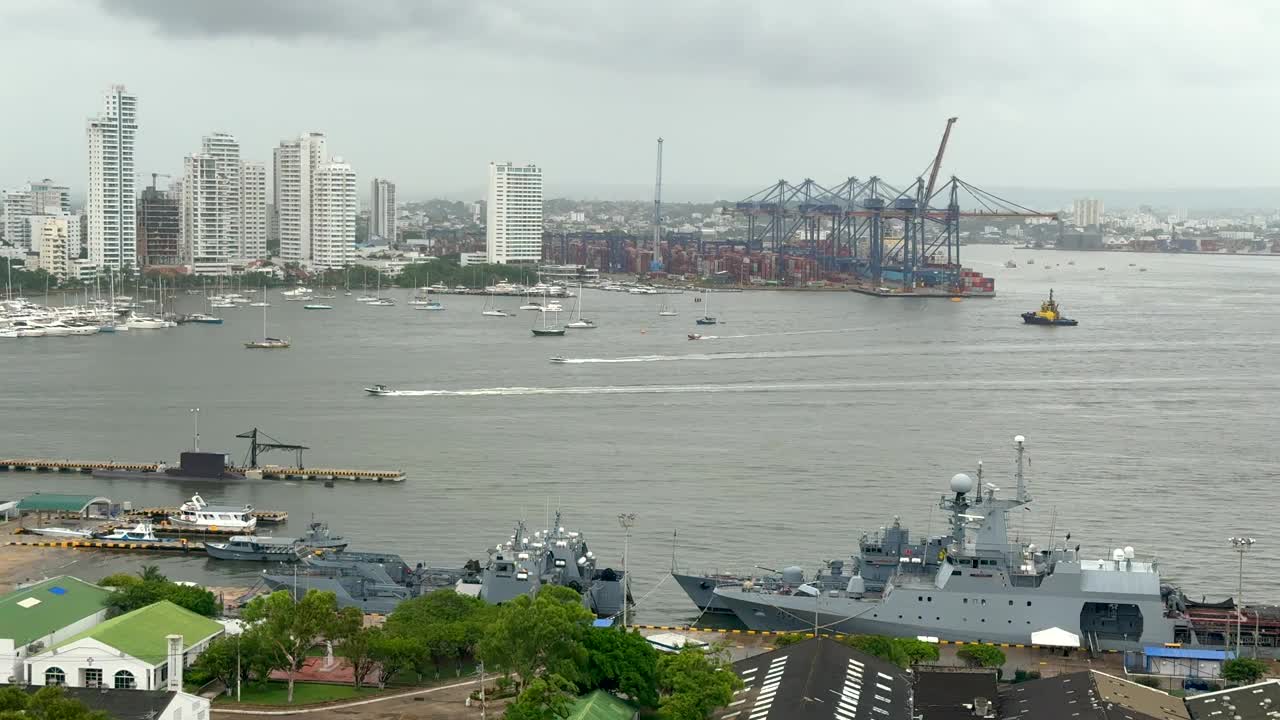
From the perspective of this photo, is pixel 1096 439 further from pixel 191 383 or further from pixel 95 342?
pixel 95 342

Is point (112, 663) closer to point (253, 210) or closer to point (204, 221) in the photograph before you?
point (204, 221)

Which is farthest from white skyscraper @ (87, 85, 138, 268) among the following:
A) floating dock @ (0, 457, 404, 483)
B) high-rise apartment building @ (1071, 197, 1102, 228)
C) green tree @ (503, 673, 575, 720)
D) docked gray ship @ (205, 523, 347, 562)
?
high-rise apartment building @ (1071, 197, 1102, 228)

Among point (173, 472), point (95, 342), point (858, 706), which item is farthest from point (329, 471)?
point (95, 342)

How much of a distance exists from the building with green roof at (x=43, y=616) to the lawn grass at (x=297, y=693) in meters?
1.60

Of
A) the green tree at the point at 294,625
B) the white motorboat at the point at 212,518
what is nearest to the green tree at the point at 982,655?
the green tree at the point at 294,625

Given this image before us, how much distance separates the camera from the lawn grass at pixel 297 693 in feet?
43.9

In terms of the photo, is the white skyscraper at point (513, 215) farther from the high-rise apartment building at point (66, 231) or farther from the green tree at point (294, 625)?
the green tree at point (294, 625)

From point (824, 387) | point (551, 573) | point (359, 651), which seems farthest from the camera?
point (824, 387)

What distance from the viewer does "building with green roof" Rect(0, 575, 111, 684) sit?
43.9 ft

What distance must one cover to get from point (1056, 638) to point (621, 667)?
4.50 metres

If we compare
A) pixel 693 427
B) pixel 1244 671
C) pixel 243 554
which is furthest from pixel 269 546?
pixel 693 427

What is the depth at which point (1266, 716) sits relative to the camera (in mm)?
12391

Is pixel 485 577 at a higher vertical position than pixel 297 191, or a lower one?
lower

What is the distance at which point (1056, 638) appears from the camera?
15.4 metres
